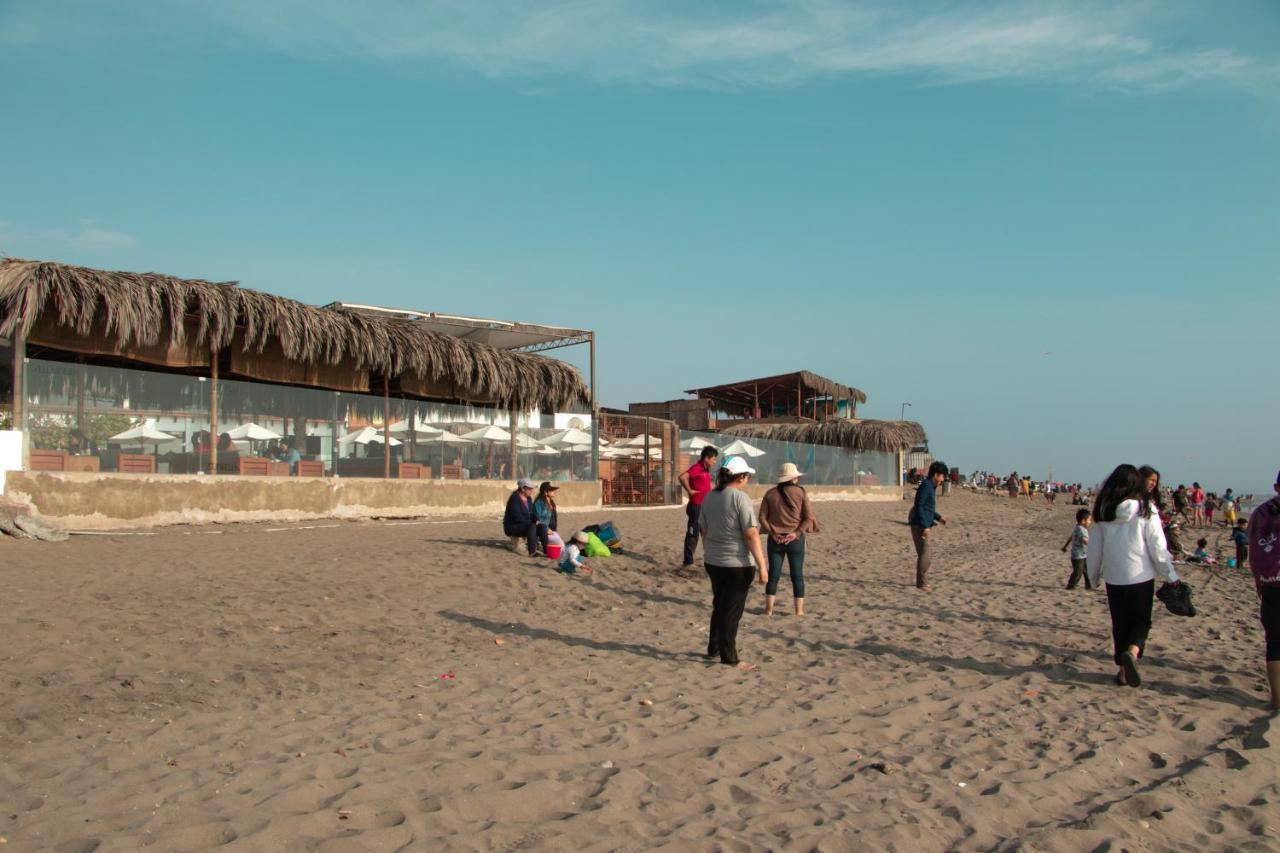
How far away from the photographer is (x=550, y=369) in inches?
787

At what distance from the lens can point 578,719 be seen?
5.42 metres

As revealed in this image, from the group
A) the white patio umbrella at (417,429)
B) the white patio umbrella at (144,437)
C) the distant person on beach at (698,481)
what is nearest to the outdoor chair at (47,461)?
the white patio umbrella at (144,437)

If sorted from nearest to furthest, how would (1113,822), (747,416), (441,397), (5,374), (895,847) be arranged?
(895,847)
(1113,822)
(5,374)
(441,397)
(747,416)

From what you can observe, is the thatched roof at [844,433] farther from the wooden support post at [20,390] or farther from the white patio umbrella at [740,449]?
the wooden support post at [20,390]

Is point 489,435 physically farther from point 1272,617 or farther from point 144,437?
point 1272,617

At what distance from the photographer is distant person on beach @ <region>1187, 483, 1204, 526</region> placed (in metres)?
34.0

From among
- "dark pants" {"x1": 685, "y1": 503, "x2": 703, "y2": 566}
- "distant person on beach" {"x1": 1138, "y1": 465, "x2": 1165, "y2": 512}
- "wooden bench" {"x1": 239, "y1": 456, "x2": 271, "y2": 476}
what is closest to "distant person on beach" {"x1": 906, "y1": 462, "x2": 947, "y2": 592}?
"dark pants" {"x1": 685, "y1": 503, "x2": 703, "y2": 566}

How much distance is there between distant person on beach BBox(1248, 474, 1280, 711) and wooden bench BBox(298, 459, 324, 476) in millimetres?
13079

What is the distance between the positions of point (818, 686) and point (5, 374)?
457 inches

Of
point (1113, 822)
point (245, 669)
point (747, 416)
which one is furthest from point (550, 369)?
point (747, 416)

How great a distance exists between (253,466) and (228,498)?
2.16 ft

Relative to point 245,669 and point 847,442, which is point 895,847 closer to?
point 245,669

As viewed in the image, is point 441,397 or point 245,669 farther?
point 441,397

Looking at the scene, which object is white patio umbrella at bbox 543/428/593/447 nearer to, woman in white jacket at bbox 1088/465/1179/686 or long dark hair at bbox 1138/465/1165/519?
long dark hair at bbox 1138/465/1165/519
